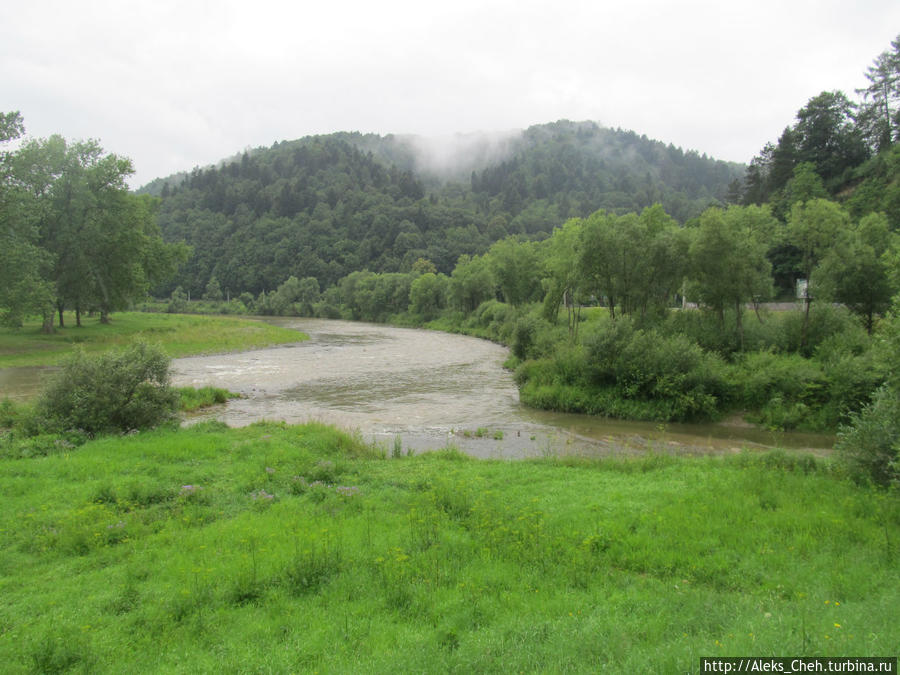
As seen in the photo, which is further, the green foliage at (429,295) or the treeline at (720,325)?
the green foliage at (429,295)

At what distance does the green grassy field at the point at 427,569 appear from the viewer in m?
6.10

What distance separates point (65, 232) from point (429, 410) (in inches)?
1858

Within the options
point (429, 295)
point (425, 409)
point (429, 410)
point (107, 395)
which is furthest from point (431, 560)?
point (429, 295)

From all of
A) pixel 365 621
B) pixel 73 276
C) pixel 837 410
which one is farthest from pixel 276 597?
pixel 73 276

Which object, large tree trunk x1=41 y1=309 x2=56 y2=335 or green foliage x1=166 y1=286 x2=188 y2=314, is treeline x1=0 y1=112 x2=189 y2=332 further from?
green foliage x1=166 y1=286 x2=188 y2=314

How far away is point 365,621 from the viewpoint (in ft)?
22.6

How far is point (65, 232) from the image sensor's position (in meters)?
51.8

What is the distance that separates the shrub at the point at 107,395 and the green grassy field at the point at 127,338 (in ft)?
64.6

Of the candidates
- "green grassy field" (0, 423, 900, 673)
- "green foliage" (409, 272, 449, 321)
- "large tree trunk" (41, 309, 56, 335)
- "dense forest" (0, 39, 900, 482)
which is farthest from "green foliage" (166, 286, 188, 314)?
"green grassy field" (0, 423, 900, 673)

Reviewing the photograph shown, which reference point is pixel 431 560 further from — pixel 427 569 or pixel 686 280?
pixel 686 280

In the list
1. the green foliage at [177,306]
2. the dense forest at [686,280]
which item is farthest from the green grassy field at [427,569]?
the green foliage at [177,306]

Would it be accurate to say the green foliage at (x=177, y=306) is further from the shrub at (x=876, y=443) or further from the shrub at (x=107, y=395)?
the shrub at (x=876, y=443)

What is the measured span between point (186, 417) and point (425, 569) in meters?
20.2

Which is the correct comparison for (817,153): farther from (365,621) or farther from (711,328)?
(365,621)
